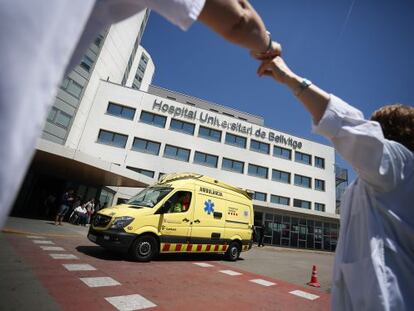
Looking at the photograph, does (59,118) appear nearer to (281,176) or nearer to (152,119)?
(152,119)

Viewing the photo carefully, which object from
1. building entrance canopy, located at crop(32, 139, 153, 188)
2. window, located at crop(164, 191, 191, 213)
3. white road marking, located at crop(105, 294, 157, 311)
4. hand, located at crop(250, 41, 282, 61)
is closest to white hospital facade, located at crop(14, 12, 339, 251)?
building entrance canopy, located at crop(32, 139, 153, 188)

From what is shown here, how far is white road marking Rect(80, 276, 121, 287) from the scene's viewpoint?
4.60m

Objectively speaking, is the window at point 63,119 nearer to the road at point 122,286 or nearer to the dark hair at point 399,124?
the road at point 122,286

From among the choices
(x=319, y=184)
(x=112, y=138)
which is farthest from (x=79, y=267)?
(x=319, y=184)

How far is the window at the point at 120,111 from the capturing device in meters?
27.3

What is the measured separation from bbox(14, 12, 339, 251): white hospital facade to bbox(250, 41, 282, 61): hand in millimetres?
19482

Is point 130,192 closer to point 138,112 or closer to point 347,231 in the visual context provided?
point 138,112

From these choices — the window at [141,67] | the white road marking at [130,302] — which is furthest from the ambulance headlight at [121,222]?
the window at [141,67]

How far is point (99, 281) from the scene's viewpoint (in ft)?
15.8

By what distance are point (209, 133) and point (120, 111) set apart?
9646mm

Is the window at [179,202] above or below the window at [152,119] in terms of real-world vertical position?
below

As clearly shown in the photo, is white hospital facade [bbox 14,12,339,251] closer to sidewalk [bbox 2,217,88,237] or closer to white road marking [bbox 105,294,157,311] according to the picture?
sidewalk [bbox 2,217,88,237]

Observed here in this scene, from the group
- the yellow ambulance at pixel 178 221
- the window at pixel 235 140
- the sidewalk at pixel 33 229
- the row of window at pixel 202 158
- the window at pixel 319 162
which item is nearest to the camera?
the yellow ambulance at pixel 178 221

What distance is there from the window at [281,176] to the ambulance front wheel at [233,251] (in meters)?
21.9
